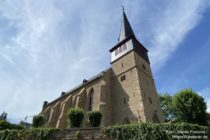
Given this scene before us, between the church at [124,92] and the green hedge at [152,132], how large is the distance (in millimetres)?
8854

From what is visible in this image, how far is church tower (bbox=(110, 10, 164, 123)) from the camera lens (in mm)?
20453

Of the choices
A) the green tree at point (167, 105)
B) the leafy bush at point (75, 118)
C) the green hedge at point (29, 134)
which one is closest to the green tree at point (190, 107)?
the leafy bush at point (75, 118)

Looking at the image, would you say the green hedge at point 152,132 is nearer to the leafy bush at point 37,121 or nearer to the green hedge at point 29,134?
the green hedge at point 29,134

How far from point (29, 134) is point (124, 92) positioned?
14.4 m

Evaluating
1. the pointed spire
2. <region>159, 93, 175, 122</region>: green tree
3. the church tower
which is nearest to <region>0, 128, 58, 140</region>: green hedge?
the church tower

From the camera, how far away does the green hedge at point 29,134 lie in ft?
36.4

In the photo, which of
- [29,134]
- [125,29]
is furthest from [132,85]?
[29,134]

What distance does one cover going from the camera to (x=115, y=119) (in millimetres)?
22453

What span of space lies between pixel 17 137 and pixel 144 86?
646 inches

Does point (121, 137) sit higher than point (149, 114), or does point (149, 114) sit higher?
point (149, 114)

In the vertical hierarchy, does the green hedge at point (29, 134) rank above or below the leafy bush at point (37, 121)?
below

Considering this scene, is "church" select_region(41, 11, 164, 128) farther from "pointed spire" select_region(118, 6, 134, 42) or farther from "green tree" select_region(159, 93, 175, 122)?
"green tree" select_region(159, 93, 175, 122)

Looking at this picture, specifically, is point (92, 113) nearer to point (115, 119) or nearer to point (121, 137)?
point (121, 137)

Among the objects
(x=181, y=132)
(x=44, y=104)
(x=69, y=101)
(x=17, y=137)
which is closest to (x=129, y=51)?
(x=69, y=101)
